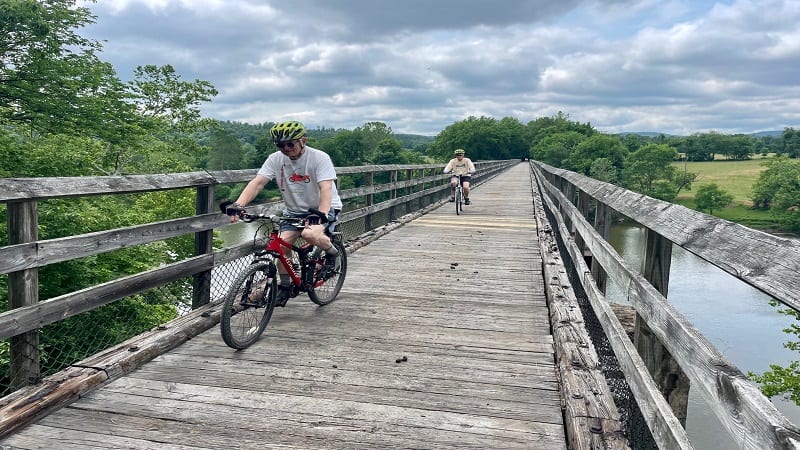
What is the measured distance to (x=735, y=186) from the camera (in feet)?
365

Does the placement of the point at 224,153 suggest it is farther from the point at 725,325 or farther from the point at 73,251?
the point at 73,251

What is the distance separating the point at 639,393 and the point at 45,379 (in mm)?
3157

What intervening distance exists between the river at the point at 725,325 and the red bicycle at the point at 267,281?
53.9 ft

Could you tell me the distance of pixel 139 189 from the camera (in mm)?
3867

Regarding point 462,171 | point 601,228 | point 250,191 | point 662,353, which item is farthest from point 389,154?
point 662,353

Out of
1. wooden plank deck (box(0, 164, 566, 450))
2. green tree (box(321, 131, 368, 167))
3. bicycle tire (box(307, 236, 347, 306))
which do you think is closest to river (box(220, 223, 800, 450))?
bicycle tire (box(307, 236, 347, 306))

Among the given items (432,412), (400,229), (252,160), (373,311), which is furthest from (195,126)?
(252,160)

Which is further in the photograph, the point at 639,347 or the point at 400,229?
the point at 400,229

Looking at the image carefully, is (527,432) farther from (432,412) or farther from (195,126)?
(195,126)

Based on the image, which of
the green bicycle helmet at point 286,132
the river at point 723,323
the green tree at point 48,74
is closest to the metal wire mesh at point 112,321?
the green bicycle helmet at point 286,132

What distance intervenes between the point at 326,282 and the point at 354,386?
6.80 feet

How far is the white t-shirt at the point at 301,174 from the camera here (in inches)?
186

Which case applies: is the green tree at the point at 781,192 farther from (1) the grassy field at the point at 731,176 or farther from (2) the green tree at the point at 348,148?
(2) the green tree at the point at 348,148

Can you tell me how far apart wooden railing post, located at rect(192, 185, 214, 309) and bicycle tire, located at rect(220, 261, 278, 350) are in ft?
2.30
